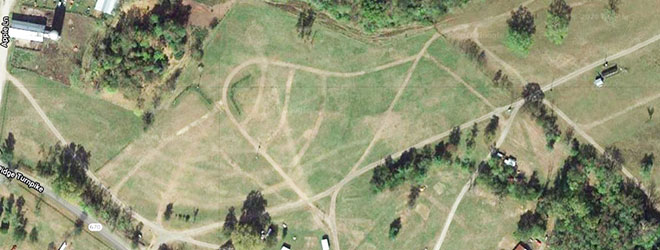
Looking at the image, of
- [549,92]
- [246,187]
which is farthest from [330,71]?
[549,92]

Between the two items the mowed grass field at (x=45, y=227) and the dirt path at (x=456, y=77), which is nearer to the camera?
the dirt path at (x=456, y=77)

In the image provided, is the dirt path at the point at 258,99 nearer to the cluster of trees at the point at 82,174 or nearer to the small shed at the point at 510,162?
the cluster of trees at the point at 82,174

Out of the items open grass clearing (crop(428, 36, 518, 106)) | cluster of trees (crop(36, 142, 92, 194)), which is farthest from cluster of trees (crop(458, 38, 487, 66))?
cluster of trees (crop(36, 142, 92, 194))

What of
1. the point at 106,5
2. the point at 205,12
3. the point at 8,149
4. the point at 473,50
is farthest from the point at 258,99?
the point at 8,149

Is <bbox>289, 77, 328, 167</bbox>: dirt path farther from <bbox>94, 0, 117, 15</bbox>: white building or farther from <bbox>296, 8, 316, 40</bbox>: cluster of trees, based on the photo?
<bbox>94, 0, 117, 15</bbox>: white building

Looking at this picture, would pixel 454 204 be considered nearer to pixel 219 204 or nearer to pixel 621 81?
pixel 621 81

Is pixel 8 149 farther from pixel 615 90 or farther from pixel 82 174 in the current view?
pixel 615 90

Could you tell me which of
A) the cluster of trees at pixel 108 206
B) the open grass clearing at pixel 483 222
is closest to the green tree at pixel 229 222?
the cluster of trees at pixel 108 206

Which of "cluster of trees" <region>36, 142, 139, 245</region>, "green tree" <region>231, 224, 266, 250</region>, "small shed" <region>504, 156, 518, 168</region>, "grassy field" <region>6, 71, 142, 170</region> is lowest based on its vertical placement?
"green tree" <region>231, 224, 266, 250</region>
